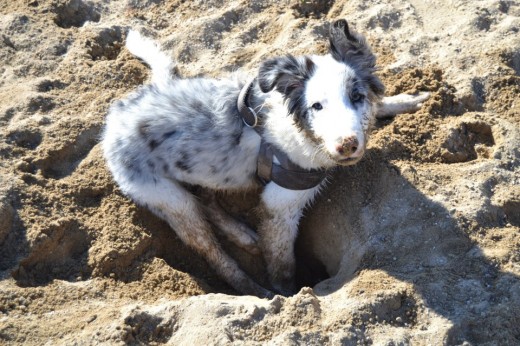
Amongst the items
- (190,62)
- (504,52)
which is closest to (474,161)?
(504,52)

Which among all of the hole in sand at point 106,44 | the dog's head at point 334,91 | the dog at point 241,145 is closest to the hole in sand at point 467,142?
the dog at point 241,145

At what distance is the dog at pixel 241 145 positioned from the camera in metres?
4.42

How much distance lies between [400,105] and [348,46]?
3.51ft

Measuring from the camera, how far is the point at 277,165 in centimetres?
474

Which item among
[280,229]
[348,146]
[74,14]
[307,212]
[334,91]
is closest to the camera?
[348,146]

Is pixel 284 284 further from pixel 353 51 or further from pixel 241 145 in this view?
pixel 353 51

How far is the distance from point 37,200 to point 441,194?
3.15m

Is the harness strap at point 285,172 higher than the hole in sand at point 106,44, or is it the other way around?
the hole in sand at point 106,44

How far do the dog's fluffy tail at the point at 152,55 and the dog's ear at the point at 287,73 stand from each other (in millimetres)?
1473

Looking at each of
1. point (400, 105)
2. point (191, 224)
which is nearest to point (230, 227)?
point (191, 224)

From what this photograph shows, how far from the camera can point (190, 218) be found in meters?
4.98

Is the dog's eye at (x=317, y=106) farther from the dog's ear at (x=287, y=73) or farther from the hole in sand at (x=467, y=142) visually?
the hole in sand at (x=467, y=142)

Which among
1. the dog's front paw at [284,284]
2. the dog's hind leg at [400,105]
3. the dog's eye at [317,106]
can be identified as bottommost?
the dog's front paw at [284,284]

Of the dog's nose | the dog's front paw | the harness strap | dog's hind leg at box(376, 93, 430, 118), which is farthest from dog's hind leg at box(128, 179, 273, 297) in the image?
dog's hind leg at box(376, 93, 430, 118)
